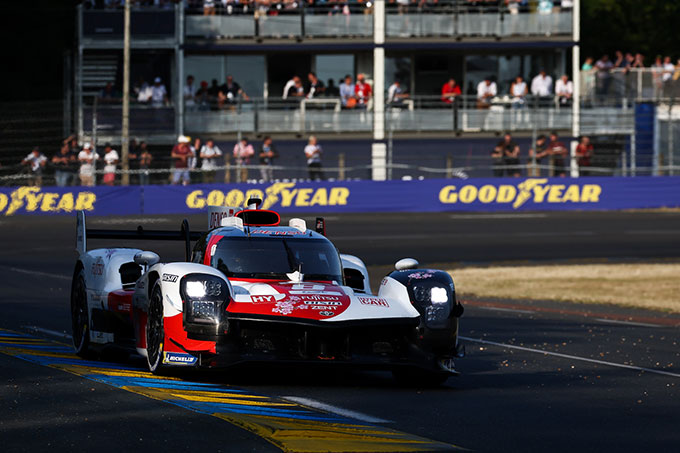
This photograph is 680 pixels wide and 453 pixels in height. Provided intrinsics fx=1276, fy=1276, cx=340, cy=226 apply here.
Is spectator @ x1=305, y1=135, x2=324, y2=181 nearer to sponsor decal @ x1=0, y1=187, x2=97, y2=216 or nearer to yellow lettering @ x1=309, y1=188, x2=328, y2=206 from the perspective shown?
yellow lettering @ x1=309, y1=188, x2=328, y2=206

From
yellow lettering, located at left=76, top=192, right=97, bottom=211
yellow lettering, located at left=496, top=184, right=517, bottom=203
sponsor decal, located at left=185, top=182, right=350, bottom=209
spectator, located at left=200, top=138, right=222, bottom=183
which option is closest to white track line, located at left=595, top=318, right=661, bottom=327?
sponsor decal, located at left=185, top=182, right=350, bottom=209

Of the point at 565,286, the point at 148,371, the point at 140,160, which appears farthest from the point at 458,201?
the point at 148,371

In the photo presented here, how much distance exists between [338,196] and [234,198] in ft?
10.9

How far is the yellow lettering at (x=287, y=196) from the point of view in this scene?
36.4 meters

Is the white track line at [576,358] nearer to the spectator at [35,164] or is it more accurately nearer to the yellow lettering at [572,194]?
the spectator at [35,164]

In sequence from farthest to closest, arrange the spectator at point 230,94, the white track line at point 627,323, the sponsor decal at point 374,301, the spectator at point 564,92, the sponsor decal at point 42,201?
the spectator at point 564,92, the spectator at point 230,94, the sponsor decal at point 42,201, the white track line at point 627,323, the sponsor decal at point 374,301

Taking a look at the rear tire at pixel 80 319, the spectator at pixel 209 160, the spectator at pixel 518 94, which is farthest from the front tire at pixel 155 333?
the spectator at pixel 518 94

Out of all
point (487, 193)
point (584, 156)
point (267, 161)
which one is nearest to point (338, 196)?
point (267, 161)

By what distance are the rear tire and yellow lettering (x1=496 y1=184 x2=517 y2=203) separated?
2646cm

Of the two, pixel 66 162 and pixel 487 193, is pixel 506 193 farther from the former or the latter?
pixel 66 162

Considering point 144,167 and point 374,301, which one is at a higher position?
point 144,167

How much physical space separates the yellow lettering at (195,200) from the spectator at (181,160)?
497 mm

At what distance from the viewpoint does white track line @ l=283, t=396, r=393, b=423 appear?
336 inches

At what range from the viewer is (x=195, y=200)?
35344mm
